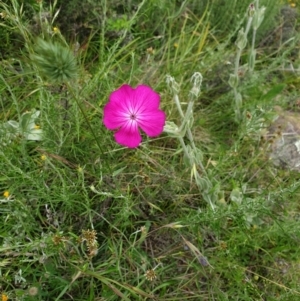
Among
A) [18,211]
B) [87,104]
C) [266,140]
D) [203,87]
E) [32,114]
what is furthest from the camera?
[203,87]

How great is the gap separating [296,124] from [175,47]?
24.3 inches

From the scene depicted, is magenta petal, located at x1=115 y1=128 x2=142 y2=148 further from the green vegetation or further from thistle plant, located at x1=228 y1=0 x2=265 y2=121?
thistle plant, located at x1=228 y1=0 x2=265 y2=121

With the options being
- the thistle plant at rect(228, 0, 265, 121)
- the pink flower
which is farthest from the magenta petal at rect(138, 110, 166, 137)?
the thistle plant at rect(228, 0, 265, 121)

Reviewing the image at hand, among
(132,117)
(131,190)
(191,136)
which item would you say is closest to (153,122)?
(132,117)

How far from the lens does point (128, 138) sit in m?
1.14

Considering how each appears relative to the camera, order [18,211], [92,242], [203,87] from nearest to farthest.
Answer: [92,242], [18,211], [203,87]

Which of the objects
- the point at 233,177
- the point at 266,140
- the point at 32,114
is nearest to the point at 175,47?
the point at 266,140

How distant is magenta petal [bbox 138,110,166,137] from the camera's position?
1150mm

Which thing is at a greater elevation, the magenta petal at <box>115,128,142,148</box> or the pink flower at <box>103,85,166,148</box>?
the pink flower at <box>103,85,166,148</box>

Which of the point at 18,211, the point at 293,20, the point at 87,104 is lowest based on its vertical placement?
the point at 18,211

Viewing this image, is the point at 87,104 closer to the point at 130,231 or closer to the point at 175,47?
the point at 130,231

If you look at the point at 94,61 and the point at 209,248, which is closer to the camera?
the point at 209,248

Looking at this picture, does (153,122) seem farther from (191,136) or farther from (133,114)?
(191,136)

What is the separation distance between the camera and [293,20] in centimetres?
217
